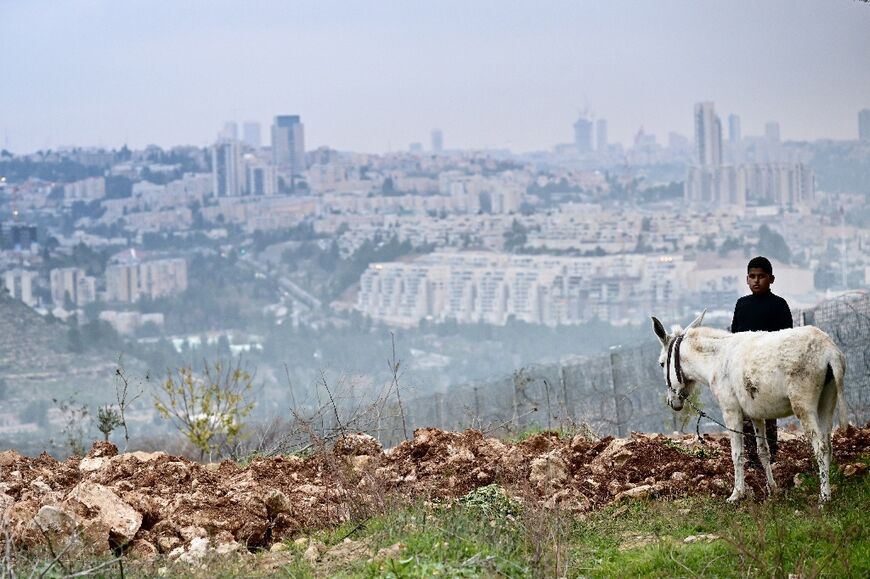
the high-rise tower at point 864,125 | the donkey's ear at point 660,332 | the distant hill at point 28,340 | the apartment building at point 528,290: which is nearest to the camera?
the donkey's ear at point 660,332

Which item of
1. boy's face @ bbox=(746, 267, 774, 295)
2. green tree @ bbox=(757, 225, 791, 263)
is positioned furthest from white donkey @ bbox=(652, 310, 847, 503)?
green tree @ bbox=(757, 225, 791, 263)

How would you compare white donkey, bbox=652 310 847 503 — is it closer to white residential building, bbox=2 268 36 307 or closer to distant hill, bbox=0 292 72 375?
distant hill, bbox=0 292 72 375

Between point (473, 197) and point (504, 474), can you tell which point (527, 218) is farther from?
point (504, 474)

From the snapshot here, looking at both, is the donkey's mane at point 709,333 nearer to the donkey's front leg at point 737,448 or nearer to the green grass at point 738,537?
the donkey's front leg at point 737,448

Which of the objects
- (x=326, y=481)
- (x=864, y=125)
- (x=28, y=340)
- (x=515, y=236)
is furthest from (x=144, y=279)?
(x=326, y=481)

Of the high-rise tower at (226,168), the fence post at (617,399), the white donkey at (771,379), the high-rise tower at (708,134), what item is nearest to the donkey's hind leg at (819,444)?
the white donkey at (771,379)

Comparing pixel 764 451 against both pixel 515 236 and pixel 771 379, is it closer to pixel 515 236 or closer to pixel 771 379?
pixel 771 379
